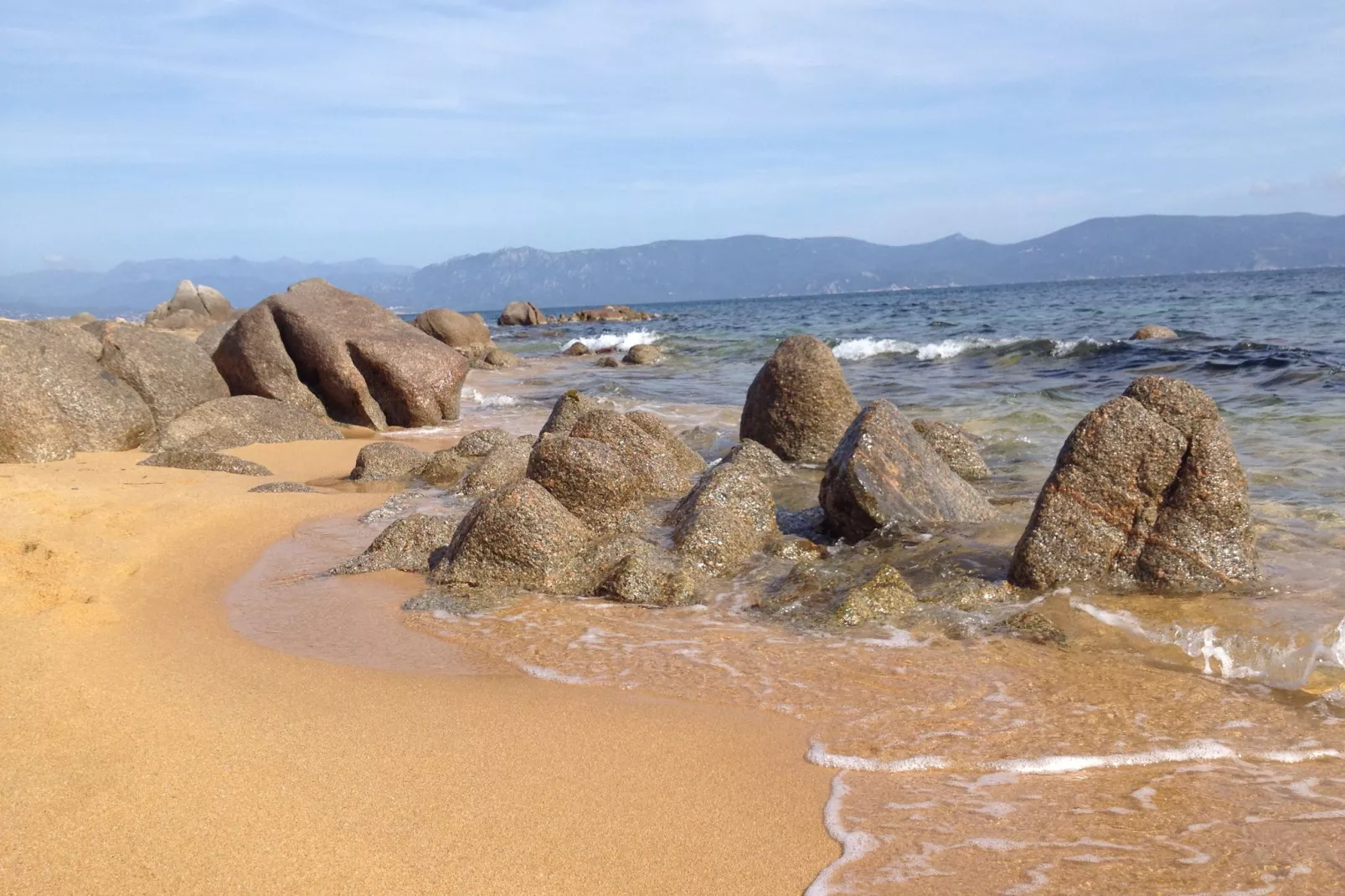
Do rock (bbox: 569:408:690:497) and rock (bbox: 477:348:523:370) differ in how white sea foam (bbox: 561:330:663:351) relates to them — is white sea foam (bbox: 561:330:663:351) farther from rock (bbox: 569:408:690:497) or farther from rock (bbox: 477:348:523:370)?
rock (bbox: 569:408:690:497)

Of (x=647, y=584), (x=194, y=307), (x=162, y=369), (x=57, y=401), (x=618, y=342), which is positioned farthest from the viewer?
(x=194, y=307)

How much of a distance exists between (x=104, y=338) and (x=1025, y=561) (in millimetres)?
9813

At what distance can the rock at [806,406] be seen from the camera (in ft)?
30.8

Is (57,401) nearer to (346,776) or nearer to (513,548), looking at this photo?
(513,548)

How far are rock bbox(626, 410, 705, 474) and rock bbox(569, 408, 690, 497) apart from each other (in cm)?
46

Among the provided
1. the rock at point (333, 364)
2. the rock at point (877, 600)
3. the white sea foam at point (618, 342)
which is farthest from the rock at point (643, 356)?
the rock at point (877, 600)

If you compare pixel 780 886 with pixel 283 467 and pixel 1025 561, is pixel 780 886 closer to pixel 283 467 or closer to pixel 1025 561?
pixel 1025 561

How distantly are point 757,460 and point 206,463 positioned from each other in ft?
16.3

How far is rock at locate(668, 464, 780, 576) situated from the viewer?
583 centimetres

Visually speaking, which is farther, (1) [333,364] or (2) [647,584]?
(1) [333,364]

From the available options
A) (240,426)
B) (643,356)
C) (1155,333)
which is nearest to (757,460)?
(240,426)

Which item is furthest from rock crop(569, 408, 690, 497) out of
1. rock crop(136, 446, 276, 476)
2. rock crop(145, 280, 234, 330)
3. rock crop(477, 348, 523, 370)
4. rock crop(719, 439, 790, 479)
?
rock crop(145, 280, 234, 330)

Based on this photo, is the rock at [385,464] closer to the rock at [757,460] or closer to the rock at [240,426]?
the rock at [240,426]

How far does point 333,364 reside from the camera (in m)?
12.3
